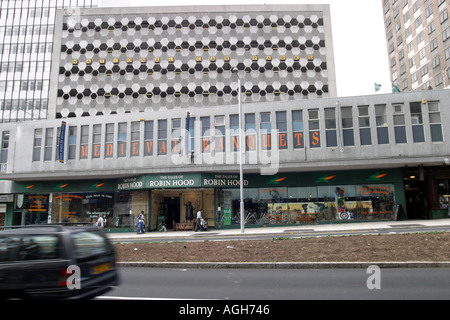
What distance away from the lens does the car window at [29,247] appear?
5.28 m

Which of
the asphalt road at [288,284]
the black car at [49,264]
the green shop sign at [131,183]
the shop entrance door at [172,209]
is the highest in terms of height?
the green shop sign at [131,183]

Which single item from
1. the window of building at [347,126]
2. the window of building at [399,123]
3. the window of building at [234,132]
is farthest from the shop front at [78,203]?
the window of building at [399,123]

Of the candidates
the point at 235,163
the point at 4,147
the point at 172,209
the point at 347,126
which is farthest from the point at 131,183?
the point at 347,126

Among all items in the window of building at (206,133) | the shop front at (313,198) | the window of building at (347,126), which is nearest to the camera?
the window of building at (347,126)

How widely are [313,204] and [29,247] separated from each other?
22.0 m

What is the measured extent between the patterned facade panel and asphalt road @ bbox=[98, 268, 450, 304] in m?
40.7

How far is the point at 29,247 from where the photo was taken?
5.35 metres

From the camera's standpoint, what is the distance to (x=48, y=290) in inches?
201

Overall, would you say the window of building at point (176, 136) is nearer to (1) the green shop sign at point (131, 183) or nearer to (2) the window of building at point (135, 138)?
(2) the window of building at point (135, 138)

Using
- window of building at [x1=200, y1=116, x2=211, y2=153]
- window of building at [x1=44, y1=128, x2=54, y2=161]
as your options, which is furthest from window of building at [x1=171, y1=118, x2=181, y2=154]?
window of building at [x1=44, y1=128, x2=54, y2=161]

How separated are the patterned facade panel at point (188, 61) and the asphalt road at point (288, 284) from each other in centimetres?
4074

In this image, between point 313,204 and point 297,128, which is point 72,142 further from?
point 313,204

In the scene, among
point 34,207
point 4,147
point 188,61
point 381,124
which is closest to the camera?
point 381,124

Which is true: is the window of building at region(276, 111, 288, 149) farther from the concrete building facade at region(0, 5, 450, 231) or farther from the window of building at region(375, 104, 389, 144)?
the window of building at region(375, 104, 389, 144)
